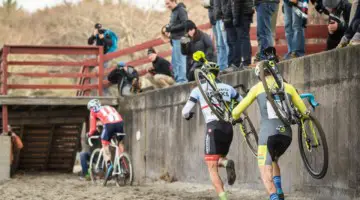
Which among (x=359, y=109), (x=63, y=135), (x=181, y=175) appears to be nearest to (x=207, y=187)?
(x=181, y=175)

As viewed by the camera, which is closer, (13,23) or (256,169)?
(256,169)

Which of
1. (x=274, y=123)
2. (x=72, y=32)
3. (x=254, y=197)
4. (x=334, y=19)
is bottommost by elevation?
(x=254, y=197)

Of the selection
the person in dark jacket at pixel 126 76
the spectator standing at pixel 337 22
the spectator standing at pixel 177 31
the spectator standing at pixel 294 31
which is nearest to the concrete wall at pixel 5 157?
the person in dark jacket at pixel 126 76

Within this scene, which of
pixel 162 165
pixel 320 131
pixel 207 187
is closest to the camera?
pixel 320 131

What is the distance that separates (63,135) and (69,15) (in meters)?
35.9

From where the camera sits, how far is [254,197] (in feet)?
44.7

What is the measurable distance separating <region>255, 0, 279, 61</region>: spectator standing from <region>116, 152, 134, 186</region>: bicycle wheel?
19.9 ft

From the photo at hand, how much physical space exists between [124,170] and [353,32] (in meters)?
8.47

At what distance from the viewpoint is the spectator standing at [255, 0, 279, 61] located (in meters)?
13.9

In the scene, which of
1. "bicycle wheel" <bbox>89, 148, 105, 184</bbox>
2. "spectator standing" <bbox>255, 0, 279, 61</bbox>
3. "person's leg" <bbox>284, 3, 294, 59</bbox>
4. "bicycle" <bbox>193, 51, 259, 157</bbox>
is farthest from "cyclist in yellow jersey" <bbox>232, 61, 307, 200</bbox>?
"bicycle wheel" <bbox>89, 148, 105, 184</bbox>

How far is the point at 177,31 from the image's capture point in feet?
60.6

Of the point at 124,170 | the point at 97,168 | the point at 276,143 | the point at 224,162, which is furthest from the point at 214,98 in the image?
the point at 97,168

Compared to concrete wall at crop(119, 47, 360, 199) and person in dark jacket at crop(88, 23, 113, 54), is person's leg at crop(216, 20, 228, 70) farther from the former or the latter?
person in dark jacket at crop(88, 23, 113, 54)

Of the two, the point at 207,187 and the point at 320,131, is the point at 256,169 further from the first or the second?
the point at 320,131
